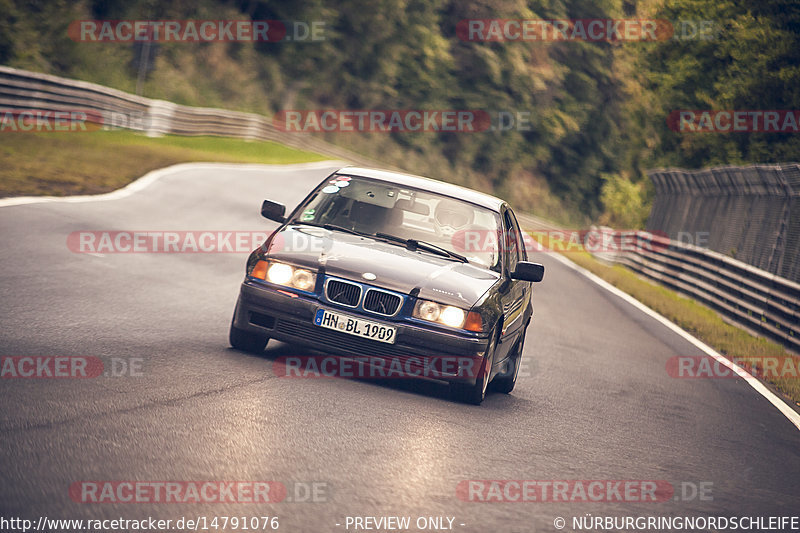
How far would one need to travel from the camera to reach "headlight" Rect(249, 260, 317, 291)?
25.1ft

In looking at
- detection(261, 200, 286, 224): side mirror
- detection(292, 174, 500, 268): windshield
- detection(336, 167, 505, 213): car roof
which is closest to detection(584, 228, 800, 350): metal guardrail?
detection(336, 167, 505, 213): car roof

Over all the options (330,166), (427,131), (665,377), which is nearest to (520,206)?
(427,131)

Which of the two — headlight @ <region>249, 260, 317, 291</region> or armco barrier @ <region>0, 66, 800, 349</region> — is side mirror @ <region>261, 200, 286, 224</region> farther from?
armco barrier @ <region>0, 66, 800, 349</region>

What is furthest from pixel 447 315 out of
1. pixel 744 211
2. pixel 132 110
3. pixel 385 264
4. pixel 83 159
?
pixel 132 110

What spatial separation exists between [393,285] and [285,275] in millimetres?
826

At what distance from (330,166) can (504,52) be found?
36486mm

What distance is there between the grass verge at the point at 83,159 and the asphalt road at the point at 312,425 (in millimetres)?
5756

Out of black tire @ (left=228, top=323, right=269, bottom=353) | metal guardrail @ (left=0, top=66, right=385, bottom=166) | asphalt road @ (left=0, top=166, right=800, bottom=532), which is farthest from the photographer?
metal guardrail @ (left=0, top=66, right=385, bottom=166)

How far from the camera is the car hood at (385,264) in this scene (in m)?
7.55

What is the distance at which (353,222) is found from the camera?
28.1ft

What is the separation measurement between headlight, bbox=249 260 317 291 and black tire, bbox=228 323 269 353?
0.51 meters

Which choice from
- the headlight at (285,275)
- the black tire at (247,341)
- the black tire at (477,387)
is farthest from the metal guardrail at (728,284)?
the headlight at (285,275)

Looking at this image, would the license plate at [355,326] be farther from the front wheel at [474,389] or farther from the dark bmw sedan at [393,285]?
the front wheel at [474,389]

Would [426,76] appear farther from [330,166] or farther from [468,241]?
[468,241]
